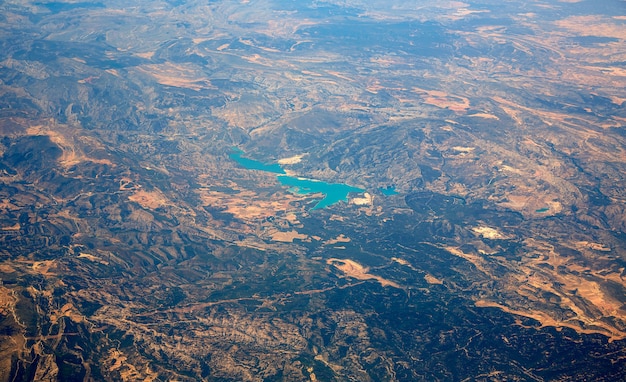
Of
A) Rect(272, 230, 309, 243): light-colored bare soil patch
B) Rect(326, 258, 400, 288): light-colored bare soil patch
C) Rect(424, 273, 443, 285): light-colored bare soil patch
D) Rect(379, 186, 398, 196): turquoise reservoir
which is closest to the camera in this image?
Rect(326, 258, 400, 288): light-colored bare soil patch

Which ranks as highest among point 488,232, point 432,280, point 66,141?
point 66,141

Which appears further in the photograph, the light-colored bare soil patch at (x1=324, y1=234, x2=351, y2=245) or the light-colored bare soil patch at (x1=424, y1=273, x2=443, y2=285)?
the light-colored bare soil patch at (x1=324, y1=234, x2=351, y2=245)

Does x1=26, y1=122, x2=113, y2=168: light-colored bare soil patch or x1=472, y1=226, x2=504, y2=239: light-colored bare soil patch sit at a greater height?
x1=26, y1=122, x2=113, y2=168: light-colored bare soil patch

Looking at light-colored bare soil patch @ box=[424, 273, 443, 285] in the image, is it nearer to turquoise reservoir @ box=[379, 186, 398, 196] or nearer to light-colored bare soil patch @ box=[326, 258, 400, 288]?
light-colored bare soil patch @ box=[326, 258, 400, 288]

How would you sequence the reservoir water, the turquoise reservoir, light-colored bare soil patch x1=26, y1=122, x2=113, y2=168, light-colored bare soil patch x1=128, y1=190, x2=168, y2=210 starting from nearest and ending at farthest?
light-colored bare soil patch x1=128, y1=190, x2=168, y2=210 < light-colored bare soil patch x1=26, y1=122, x2=113, y2=168 < the reservoir water < the turquoise reservoir

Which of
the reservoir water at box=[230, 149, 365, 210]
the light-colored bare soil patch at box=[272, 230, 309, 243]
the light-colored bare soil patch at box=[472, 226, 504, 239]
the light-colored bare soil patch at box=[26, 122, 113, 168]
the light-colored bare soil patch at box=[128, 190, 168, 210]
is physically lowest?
the reservoir water at box=[230, 149, 365, 210]

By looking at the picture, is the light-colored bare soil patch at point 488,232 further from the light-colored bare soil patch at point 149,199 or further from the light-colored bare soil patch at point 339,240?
the light-colored bare soil patch at point 149,199

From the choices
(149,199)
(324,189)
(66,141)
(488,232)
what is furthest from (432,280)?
(66,141)

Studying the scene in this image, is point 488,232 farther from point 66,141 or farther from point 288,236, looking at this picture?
point 66,141

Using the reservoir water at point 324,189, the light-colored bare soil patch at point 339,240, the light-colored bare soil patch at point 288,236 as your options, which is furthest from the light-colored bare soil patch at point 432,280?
the reservoir water at point 324,189

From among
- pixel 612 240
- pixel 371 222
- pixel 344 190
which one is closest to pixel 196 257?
pixel 371 222

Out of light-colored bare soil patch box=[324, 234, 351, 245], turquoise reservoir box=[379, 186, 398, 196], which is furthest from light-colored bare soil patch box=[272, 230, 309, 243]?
turquoise reservoir box=[379, 186, 398, 196]
